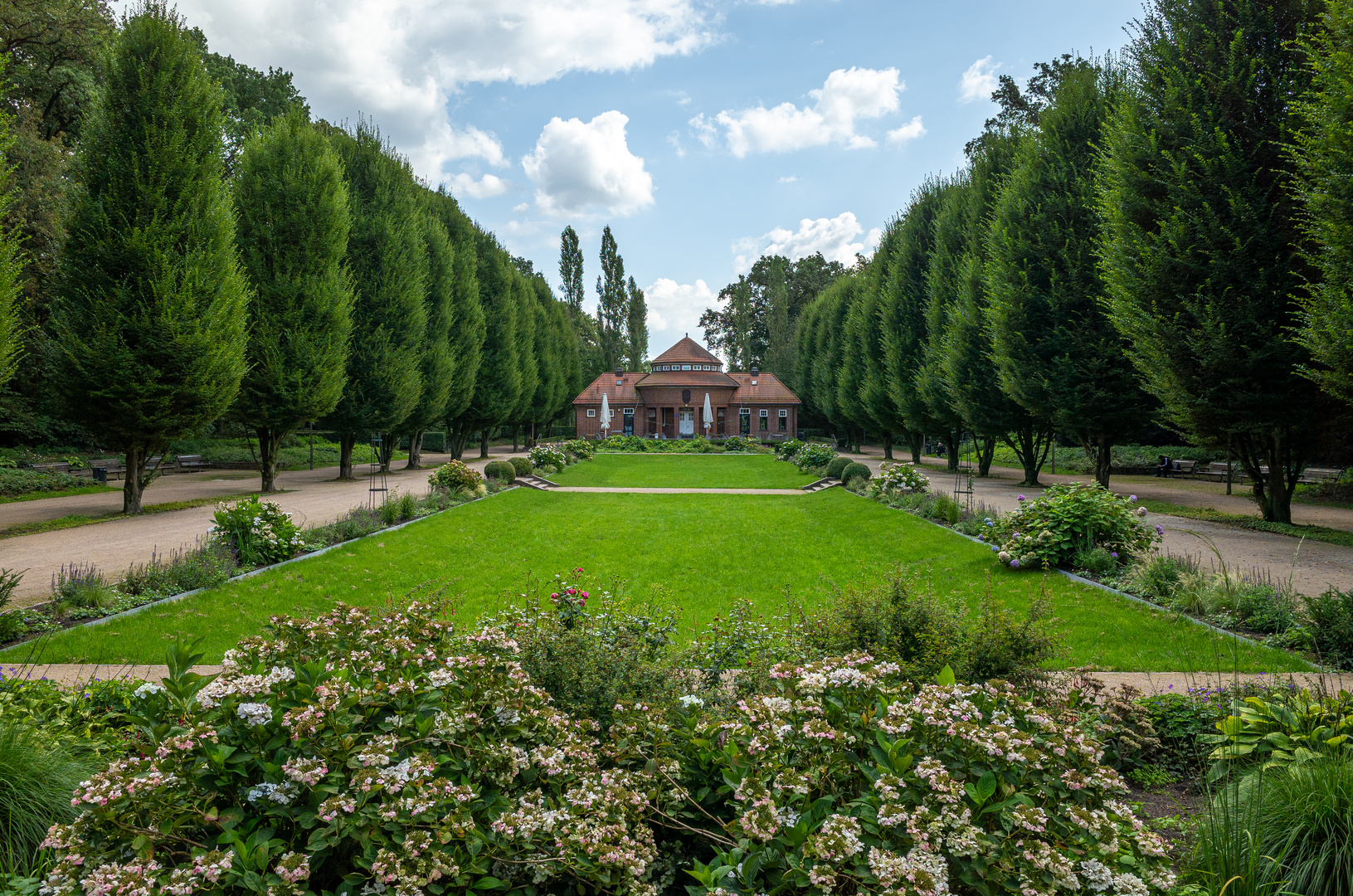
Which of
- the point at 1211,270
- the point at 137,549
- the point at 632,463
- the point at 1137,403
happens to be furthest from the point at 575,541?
the point at 632,463

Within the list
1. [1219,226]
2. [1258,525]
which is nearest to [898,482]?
[1258,525]

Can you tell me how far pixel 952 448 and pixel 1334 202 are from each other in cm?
1731

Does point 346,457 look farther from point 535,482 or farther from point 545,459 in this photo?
point 545,459

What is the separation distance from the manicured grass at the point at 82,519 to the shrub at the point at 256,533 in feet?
9.17

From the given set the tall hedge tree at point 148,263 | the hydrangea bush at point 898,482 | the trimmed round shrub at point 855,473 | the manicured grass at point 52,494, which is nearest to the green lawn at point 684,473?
the trimmed round shrub at point 855,473

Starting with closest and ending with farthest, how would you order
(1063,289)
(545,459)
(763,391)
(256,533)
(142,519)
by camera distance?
(256,533), (142,519), (1063,289), (545,459), (763,391)

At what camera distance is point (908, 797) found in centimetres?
226

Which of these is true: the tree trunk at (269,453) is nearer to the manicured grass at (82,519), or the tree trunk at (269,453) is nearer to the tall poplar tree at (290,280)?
the tall poplar tree at (290,280)

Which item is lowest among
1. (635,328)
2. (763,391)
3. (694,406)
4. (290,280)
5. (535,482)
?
(535,482)

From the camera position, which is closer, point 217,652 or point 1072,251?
point 217,652

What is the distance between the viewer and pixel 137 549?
9.63 metres

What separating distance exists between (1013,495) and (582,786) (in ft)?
55.1

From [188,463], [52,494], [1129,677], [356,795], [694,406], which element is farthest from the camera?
[694,406]

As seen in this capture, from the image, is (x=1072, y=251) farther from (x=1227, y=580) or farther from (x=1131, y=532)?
(x=1227, y=580)
